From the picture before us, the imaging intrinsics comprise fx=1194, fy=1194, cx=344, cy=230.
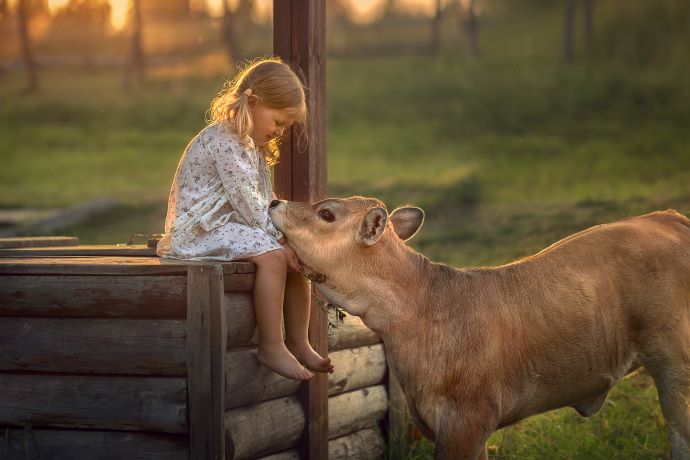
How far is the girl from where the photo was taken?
20.8 feet

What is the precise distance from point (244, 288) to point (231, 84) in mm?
1716

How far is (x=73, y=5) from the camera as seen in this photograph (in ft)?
134

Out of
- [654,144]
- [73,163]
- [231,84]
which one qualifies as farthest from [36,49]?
[231,84]

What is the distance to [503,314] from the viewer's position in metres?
6.30

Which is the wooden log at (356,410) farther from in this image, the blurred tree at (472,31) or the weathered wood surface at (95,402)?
the blurred tree at (472,31)

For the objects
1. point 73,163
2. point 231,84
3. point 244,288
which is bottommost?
point 73,163

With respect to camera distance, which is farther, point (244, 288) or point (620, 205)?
point (620, 205)

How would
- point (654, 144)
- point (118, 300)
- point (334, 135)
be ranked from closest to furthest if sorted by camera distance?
point (118, 300) → point (654, 144) → point (334, 135)

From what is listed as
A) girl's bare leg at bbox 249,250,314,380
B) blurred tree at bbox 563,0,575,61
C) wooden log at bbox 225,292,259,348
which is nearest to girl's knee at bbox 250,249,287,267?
girl's bare leg at bbox 249,250,314,380

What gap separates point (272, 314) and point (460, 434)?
1179 millimetres

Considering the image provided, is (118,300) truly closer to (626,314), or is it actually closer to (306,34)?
(306,34)

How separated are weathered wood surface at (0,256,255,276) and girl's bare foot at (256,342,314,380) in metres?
0.44

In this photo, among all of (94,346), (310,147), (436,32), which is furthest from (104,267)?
(436,32)

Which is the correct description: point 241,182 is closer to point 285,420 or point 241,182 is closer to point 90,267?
point 90,267
